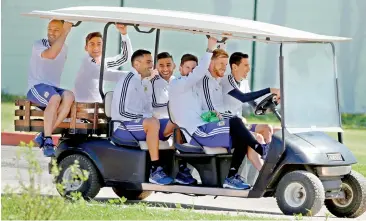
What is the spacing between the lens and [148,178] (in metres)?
12.2

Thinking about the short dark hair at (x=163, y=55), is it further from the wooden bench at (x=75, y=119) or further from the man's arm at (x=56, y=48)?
the man's arm at (x=56, y=48)

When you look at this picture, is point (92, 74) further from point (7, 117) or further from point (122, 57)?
point (7, 117)

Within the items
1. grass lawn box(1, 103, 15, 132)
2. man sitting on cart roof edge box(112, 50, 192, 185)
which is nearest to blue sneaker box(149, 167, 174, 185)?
man sitting on cart roof edge box(112, 50, 192, 185)

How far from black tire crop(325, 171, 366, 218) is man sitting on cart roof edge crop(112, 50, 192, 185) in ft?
4.69

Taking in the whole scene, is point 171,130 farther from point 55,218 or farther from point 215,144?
point 55,218

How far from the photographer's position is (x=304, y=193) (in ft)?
37.6

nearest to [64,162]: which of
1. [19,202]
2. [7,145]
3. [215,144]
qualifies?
[215,144]

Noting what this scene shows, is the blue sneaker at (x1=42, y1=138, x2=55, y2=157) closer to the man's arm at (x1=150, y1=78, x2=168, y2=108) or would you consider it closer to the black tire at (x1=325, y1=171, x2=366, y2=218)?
the man's arm at (x1=150, y1=78, x2=168, y2=108)

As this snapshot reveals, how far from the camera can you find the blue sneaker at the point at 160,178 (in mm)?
12086

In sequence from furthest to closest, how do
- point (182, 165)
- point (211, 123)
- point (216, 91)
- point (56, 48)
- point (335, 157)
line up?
point (56, 48), point (182, 165), point (216, 91), point (211, 123), point (335, 157)

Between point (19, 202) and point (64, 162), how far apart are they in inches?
141

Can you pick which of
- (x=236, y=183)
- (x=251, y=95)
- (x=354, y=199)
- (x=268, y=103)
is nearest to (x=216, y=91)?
(x=251, y=95)

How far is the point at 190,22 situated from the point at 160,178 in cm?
134

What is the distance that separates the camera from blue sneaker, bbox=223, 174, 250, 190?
1181 cm
